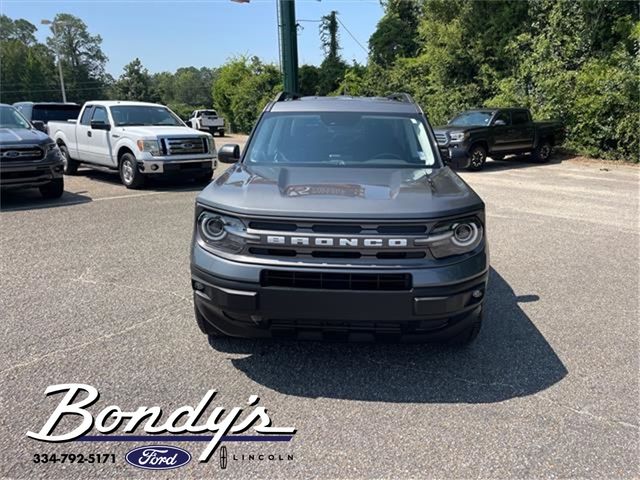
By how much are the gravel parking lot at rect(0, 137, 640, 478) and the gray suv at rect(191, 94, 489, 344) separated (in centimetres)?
39

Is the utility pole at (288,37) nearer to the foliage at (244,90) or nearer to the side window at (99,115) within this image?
the side window at (99,115)

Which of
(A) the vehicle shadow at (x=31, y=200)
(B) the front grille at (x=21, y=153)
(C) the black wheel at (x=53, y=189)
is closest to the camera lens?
(B) the front grille at (x=21, y=153)

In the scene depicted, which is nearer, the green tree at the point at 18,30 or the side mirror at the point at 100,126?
the side mirror at the point at 100,126

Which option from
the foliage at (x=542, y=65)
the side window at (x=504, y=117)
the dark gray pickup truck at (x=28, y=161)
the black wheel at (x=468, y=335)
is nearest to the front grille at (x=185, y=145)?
the dark gray pickup truck at (x=28, y=161)

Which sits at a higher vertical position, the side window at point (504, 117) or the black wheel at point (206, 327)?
the side window at point (504, 117)

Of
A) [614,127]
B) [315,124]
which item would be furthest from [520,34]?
[315,124]

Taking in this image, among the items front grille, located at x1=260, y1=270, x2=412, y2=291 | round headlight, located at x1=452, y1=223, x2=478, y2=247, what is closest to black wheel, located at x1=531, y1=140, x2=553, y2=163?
round headlight, located at x1=452, y1=223, x2=478, y2=247

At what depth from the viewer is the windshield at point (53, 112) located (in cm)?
1440

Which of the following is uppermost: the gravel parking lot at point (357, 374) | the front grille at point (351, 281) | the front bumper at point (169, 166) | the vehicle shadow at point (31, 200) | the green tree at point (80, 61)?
the green tree at point (80, 61)

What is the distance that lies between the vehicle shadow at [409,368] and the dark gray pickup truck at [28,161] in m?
6.74

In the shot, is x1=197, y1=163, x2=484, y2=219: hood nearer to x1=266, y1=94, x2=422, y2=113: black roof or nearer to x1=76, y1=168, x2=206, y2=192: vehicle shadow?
x1=266, y1=94, x2=422, y2=113: black roof

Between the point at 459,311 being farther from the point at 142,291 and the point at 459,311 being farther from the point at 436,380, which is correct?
the point at 142,291

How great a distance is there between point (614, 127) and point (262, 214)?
16608 millimetres

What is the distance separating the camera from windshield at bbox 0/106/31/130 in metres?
9.29
